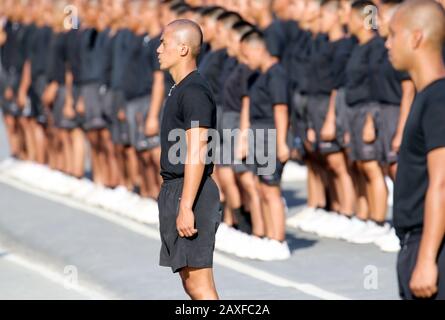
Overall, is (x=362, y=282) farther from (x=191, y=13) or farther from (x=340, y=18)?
(x=191, y=13)

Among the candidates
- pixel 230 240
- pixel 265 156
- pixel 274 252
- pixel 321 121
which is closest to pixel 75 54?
pixel 321 121

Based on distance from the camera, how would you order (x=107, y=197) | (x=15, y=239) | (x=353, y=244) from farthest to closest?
(x=107, y=197)
(x=15, y=239)
(x=353, y=244)

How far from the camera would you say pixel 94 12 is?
17.9 metres

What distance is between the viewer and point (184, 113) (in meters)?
8.19

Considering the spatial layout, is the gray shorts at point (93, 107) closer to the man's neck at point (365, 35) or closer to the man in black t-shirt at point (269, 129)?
the man in black t-shirt at point (269, 129)

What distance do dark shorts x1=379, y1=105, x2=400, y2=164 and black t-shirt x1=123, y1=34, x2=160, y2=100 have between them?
3519 mm

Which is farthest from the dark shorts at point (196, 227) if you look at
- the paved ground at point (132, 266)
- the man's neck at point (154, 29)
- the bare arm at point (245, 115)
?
the man's neck at point (154, 29)

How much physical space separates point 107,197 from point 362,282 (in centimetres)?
592

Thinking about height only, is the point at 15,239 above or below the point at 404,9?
below

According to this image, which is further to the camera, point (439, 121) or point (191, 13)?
point (191, 13)

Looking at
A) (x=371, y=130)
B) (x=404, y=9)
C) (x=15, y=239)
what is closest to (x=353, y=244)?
(x=371, y=130)

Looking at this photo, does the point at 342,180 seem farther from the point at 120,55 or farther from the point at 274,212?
the point at 120,55

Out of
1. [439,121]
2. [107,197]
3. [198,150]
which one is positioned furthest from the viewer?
[107,197]

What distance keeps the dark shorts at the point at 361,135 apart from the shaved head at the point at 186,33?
198 inches
